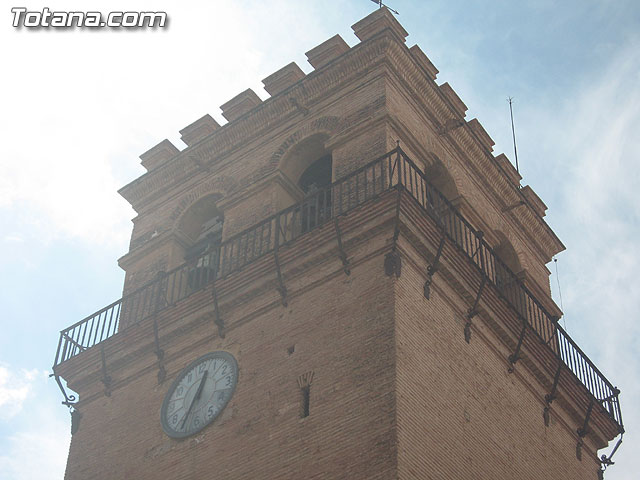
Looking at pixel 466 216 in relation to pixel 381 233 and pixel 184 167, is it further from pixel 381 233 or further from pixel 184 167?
pixel 184 167

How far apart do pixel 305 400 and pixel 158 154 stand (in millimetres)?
7748

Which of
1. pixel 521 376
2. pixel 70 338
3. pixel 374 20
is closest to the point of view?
pixel 521 376

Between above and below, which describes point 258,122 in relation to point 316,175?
above

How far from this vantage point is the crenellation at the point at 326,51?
59.6ft

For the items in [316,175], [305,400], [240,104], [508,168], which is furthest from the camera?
[508,168]

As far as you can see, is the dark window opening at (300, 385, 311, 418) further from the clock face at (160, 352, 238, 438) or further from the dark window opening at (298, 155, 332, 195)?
the dark window opening at (298, 155, 332, 195)

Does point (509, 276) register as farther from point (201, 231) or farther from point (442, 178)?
point (201, 231)

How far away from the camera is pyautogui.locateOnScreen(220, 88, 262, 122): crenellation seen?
19.0m

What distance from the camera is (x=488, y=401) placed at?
563 inches

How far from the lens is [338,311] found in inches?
545

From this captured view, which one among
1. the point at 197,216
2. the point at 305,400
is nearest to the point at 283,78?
the point at 197,216

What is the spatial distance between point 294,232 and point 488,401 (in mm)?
3513

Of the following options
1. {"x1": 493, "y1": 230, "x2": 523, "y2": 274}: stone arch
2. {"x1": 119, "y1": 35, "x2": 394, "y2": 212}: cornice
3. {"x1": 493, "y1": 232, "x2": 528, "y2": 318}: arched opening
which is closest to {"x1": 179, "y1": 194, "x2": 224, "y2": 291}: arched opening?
{"x1": 119, "y1": 35, "x2": 394, "y2": 212}: cornice

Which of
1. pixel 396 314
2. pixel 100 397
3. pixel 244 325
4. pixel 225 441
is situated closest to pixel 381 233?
pixel 396 314
